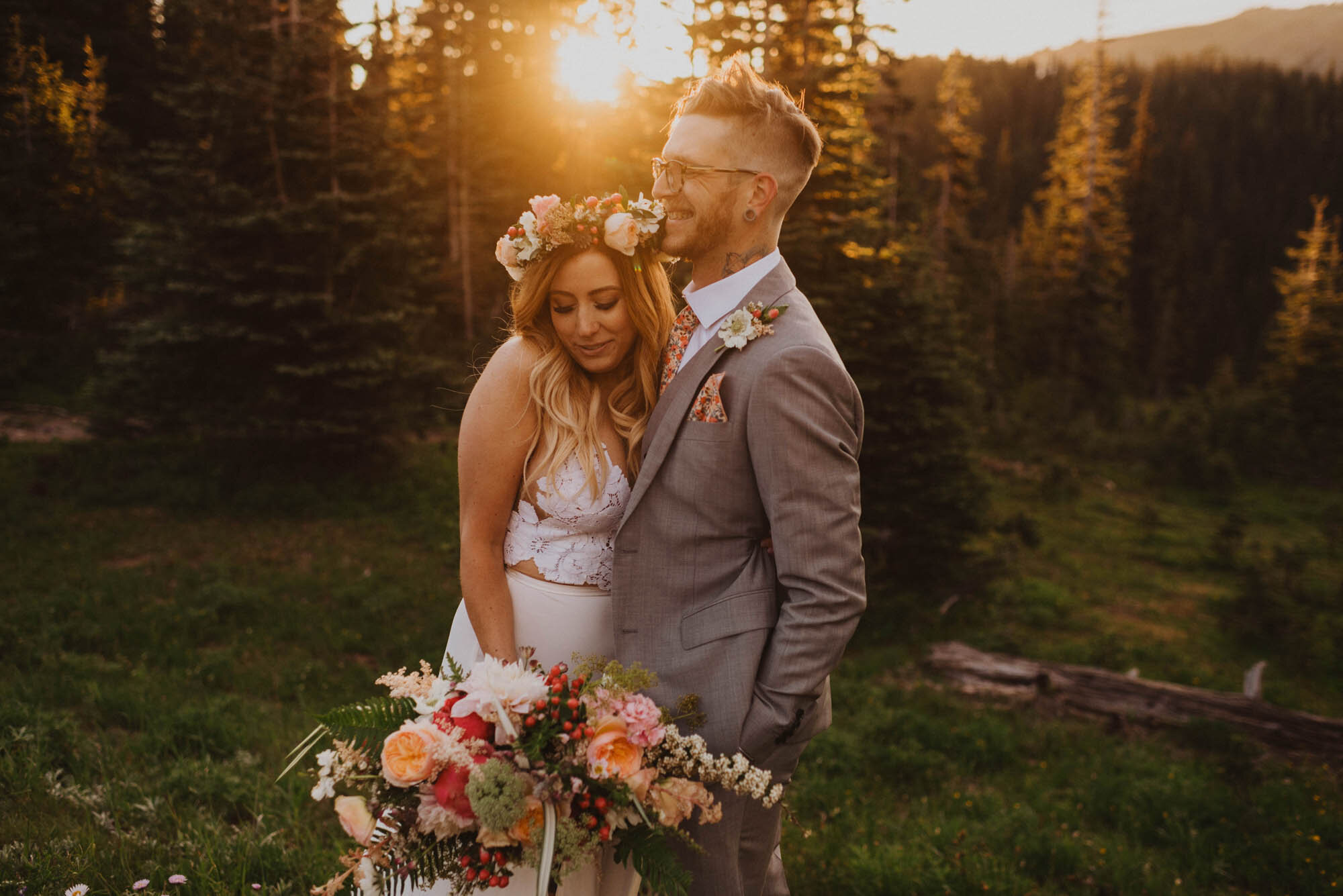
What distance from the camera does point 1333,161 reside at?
193 feet

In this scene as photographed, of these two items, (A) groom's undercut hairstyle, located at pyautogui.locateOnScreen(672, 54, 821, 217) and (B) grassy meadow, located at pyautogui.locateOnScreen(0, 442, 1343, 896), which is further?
(B) grassy meadow, located at pyautogui.locateOnScreen(0, 442, 1343, 896)

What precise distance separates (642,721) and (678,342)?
142cm

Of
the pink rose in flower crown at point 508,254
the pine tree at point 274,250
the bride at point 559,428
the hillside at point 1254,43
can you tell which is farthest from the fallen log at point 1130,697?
the hillside at point 1254,43

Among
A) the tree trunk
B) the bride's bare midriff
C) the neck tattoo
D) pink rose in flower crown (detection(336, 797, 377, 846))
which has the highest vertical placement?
the tree trunk

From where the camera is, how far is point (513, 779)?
6.29 feet

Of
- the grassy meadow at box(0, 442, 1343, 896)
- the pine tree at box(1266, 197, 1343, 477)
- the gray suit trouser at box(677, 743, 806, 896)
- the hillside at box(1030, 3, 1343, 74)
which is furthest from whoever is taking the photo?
the hillside at box(1030, 3, 1343, 74)

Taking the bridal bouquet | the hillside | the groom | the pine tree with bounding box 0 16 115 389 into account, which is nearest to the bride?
the groom

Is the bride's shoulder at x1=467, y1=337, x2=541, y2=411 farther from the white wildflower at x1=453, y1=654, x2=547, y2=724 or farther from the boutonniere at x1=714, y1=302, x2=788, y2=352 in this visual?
the white wildflower at x1=453, y1=654, x2=547, y2=724

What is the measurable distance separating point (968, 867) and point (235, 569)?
9.37 meters

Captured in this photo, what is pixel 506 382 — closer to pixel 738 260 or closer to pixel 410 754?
pixel 738 260

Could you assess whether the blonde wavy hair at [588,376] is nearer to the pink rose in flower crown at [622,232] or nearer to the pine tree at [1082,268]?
the pink rose in flower crown at [622,232]

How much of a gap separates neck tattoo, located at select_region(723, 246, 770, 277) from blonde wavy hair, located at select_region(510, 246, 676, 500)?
0.32 metres

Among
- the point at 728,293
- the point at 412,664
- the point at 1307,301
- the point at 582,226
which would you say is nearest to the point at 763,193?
the point at 728,293

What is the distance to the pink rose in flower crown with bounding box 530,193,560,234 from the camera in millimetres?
2861
